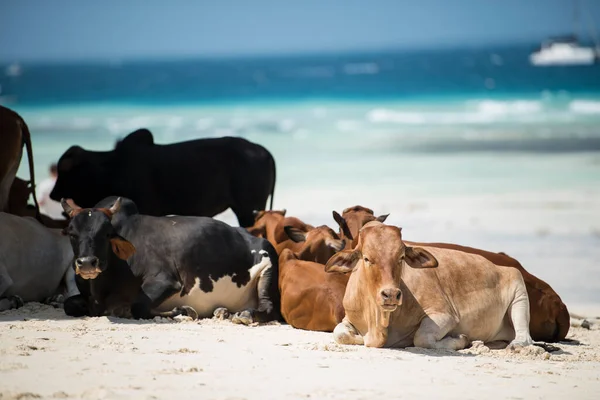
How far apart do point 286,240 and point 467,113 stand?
3640 centimetres

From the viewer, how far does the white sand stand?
6871mm

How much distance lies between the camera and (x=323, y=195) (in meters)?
22.4

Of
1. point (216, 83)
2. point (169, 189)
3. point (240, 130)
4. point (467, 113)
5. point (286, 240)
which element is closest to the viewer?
point (286, 240)

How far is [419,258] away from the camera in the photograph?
8266mm

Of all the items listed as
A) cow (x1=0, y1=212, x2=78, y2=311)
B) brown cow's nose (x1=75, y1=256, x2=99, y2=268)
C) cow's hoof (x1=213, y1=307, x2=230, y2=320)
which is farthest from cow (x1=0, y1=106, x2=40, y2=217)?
cow's hoof (x1=213, y1=307, x2=230, y2=320)

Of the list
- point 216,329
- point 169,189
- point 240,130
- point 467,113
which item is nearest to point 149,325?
point 216,329

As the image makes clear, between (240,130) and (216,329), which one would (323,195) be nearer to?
(216,329)

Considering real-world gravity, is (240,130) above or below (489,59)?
below

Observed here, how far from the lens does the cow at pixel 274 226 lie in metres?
10.5

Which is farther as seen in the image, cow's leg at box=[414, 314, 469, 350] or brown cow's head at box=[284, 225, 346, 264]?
brown cow's head at box=[284, 225, 346, 264]

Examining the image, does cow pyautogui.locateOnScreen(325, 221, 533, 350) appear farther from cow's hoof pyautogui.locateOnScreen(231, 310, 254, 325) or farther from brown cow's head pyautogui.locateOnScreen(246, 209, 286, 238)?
brown cow's head pyautogui.locateOnScreen(246, 209, 286, 238)

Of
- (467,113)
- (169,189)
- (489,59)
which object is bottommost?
(169,189)

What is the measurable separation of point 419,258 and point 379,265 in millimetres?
399

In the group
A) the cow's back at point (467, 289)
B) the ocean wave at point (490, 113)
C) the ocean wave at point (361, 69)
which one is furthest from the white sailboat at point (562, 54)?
the cow's back at point (467, 289)
